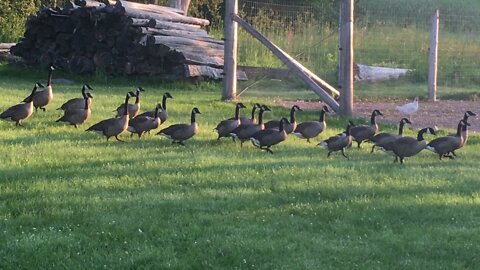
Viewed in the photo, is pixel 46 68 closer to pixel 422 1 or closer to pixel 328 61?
pixel 328 61

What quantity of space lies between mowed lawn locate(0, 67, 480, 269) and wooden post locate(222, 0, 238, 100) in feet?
19.8

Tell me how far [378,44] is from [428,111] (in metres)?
7.75

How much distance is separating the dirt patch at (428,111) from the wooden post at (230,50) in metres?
1.21

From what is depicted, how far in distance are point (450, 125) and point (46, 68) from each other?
13.1m

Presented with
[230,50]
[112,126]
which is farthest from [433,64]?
[112,126]

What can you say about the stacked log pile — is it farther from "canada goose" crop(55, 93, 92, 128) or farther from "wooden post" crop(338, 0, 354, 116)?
"canada goose" crop(55, 93, 92, 128)

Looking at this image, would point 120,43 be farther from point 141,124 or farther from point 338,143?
point 338,143

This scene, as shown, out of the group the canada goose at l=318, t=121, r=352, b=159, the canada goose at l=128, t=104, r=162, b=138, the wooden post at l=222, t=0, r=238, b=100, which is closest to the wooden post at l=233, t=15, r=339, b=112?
the wooden post at l=222, t=0, r=238, b=100

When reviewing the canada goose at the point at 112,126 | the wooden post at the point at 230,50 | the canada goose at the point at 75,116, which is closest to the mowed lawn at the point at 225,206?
the canada goose at the point at 112,126

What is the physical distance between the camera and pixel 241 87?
20656 millimetres

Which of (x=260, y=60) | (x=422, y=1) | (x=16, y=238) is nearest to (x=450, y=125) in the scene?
(x=260, y=60)

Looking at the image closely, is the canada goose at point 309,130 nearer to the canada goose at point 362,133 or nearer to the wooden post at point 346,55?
the canada goose at point 362,133

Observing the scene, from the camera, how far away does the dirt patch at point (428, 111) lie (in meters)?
15.8

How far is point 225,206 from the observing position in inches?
313
